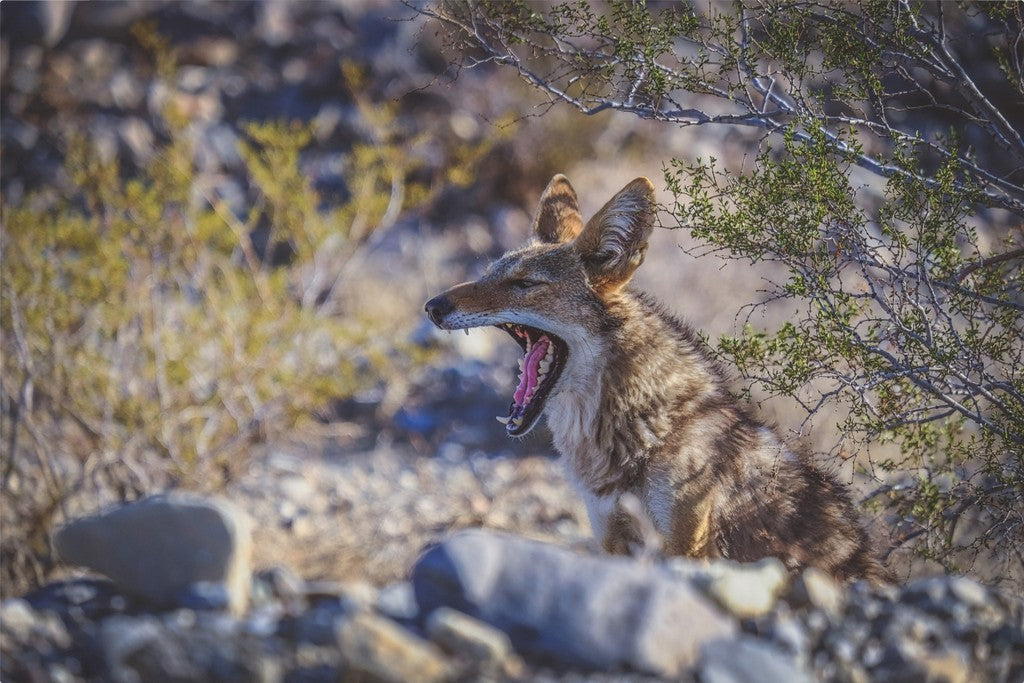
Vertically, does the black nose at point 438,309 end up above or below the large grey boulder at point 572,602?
above

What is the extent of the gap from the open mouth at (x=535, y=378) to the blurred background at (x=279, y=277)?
41.1 inches

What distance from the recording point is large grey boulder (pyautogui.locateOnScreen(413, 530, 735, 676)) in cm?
306

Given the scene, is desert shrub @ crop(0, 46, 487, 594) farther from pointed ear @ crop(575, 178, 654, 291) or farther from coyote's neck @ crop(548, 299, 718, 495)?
pointed ear @ crop(575, 178, 654, 291)

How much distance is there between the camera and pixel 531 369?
17.2ft

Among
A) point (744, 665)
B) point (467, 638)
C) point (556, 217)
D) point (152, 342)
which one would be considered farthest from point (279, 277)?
point (744, 665)

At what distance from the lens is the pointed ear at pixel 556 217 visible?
582cm

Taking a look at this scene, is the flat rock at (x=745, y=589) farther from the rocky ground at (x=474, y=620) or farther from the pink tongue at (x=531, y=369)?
the pink tongue at (x=531, y=369)

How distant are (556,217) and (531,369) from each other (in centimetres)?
112

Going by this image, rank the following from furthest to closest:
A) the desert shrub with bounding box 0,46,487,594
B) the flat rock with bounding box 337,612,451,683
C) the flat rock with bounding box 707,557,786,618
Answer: the desert shrub with bounding box 0,46,487,594 → the flat rock with bounding box 707,557,786,618 → the flat rock with bounding box 337,612,451,683

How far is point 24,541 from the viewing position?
6074 mm

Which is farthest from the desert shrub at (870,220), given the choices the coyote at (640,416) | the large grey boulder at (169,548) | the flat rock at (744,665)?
the large grey boulder at (169,548)

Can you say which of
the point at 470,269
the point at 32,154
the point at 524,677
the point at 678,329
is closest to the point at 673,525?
the point at 678,329

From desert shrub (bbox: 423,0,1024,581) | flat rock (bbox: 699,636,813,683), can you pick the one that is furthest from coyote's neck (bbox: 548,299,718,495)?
flat rock (bbox: 699,636,813,683)

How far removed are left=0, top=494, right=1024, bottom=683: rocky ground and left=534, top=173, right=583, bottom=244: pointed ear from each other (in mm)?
2601
